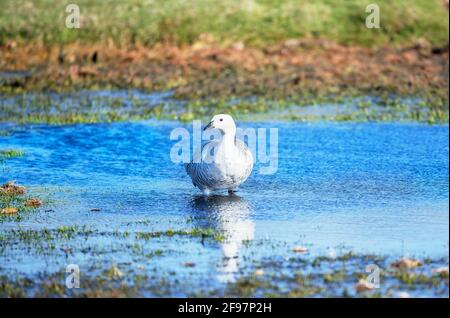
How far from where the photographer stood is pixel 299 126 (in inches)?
781

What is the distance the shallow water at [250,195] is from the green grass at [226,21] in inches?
380

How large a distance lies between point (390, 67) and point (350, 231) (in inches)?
608

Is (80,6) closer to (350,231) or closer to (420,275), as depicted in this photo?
(350,231)

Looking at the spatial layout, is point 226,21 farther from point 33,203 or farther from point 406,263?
point 406,263

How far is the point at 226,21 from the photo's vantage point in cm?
2962

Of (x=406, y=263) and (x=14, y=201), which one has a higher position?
(x=14, y=201)

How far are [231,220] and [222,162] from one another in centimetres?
108

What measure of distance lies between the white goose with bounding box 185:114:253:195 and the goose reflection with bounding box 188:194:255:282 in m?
0.23

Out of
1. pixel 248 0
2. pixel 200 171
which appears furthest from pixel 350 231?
pixel 248 0
